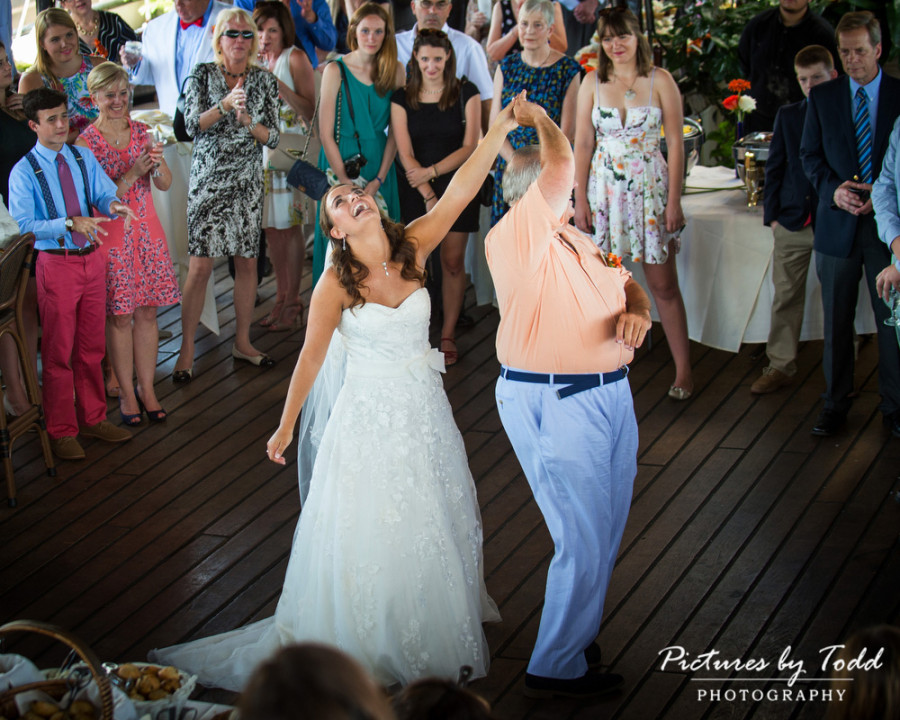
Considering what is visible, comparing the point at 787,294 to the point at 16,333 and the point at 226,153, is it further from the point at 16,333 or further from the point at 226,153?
the point at 16,333

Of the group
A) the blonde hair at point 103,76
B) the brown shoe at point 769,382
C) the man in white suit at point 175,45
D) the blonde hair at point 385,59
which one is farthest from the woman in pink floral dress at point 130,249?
the brown shoe at point 769,382

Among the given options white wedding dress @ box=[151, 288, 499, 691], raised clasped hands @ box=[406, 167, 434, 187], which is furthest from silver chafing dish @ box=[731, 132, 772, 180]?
white wedding dress @ box=[151, 288, 499, 691]

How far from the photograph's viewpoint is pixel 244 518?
4547 millimetres

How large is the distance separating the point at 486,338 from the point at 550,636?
11.0 feet

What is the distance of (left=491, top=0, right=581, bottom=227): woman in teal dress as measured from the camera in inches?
223

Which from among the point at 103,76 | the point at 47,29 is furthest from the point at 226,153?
the point at 47,29

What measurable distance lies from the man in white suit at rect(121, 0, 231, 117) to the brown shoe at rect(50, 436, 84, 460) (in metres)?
2.56

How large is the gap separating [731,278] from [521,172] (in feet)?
9.69

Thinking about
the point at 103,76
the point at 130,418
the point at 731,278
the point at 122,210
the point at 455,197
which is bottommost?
the point at 130,418

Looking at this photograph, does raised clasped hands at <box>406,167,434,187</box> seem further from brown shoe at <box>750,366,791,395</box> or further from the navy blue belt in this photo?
the navy blue belt

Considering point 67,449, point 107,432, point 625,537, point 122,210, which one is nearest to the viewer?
point 625,537

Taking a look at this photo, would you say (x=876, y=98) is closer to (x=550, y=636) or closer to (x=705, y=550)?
(x=705, y=550)

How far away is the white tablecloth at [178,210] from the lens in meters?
6.55

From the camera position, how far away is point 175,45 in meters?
6.85
